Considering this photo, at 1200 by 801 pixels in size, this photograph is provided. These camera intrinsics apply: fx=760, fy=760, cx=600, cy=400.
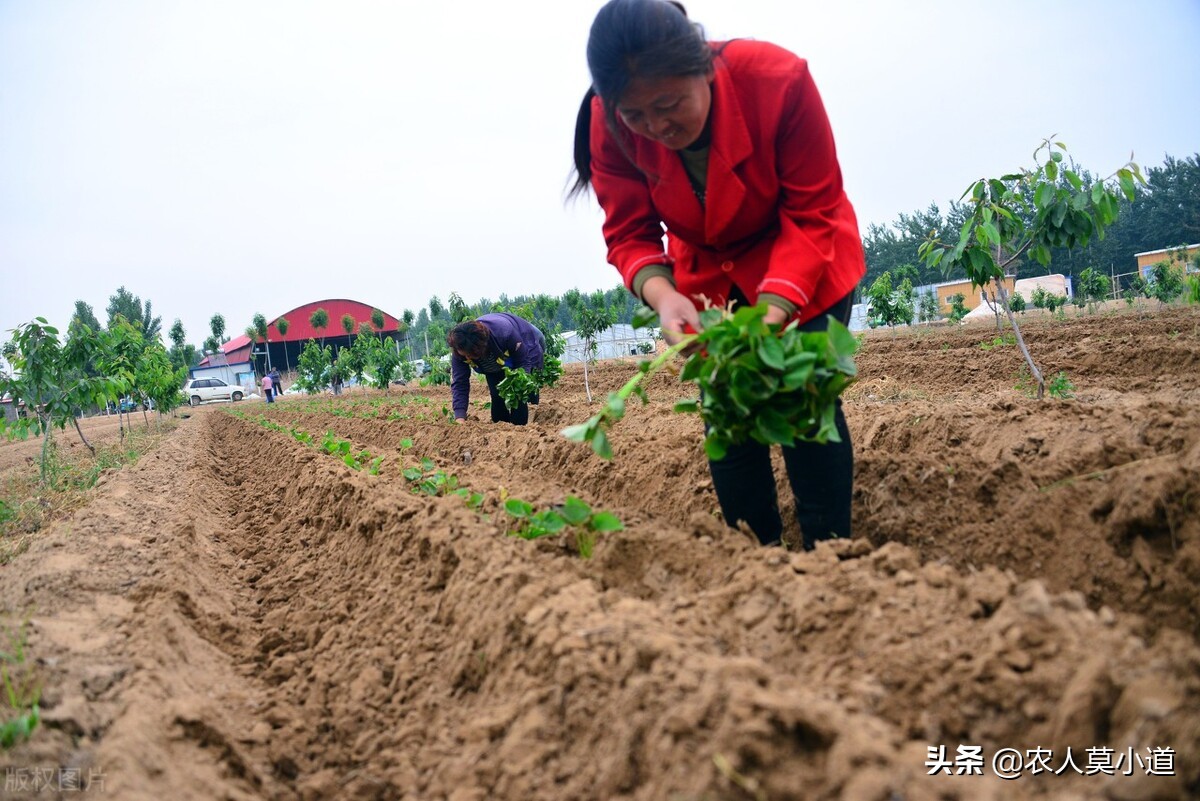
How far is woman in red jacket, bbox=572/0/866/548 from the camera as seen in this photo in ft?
6.93

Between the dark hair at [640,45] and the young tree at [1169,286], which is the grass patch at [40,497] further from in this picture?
the young tree at [1169,286]

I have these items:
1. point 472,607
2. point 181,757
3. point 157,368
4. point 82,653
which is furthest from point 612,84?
point 157,368

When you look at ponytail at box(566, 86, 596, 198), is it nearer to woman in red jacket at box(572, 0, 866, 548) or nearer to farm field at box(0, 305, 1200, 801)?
woman in red jacket at box(572, 0, 866, 548)

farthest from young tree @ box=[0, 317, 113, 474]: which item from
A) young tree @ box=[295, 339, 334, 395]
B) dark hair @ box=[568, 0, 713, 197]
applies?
young tree @ box=[295, 339, 334, 395]

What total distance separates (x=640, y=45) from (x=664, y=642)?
1.53m

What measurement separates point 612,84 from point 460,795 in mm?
1832

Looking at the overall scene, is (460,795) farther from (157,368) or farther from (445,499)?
(157,368)

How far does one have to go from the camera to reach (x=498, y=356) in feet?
26.6

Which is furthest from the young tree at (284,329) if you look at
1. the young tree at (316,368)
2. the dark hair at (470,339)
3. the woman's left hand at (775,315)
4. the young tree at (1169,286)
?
the woman's left hand at (775,315)

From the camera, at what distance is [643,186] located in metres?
2.61

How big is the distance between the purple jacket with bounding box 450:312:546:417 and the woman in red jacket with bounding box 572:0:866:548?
5.17 meters

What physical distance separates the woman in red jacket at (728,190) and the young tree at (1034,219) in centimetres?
370

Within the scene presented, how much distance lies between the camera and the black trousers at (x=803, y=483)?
237cm

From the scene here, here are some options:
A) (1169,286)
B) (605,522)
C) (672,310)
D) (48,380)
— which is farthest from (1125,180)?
(1169,286)
